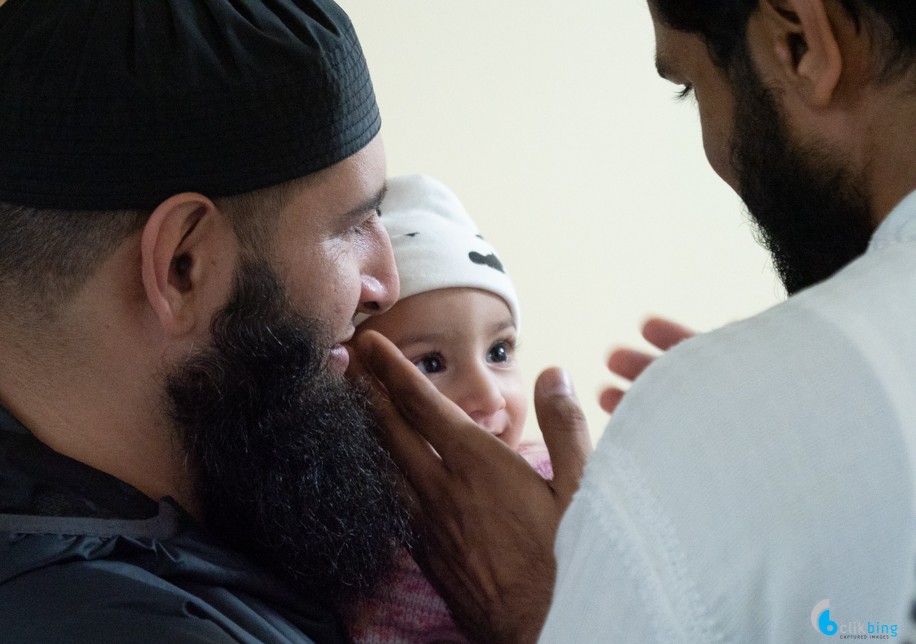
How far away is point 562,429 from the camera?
1.30 meters

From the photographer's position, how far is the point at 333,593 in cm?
130

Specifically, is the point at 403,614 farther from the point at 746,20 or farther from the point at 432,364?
the point at 746,20

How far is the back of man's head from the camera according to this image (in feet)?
3.58

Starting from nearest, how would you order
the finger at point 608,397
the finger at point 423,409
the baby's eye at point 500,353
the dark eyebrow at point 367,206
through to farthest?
the dark eyebrow at point 367,206
the finger at point 423,409
the finger at point 608,397
the baby's eye at point 500,353

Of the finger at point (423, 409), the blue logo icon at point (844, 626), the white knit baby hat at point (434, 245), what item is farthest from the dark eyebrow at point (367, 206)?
the blue logo icon at point (844, 626)

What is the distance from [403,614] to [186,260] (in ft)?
1.77

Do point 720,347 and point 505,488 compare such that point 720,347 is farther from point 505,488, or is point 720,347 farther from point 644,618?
point 505,488

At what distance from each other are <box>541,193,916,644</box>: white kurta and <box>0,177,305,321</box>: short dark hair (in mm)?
648

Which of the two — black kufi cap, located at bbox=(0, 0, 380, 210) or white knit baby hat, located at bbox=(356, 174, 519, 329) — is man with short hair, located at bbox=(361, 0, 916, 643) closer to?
black kufi cap, located at bbox=(0, 0, 380, 210)

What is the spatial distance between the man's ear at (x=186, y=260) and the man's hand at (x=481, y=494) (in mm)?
302

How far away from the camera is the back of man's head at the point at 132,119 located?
1.09 meters

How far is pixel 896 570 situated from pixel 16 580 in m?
0.77

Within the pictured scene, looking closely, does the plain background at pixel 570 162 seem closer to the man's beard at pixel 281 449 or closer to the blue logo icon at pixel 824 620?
the man's beard at pixel 281 449

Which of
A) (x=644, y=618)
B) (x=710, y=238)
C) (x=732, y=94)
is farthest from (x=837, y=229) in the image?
(x=710, y=238)
